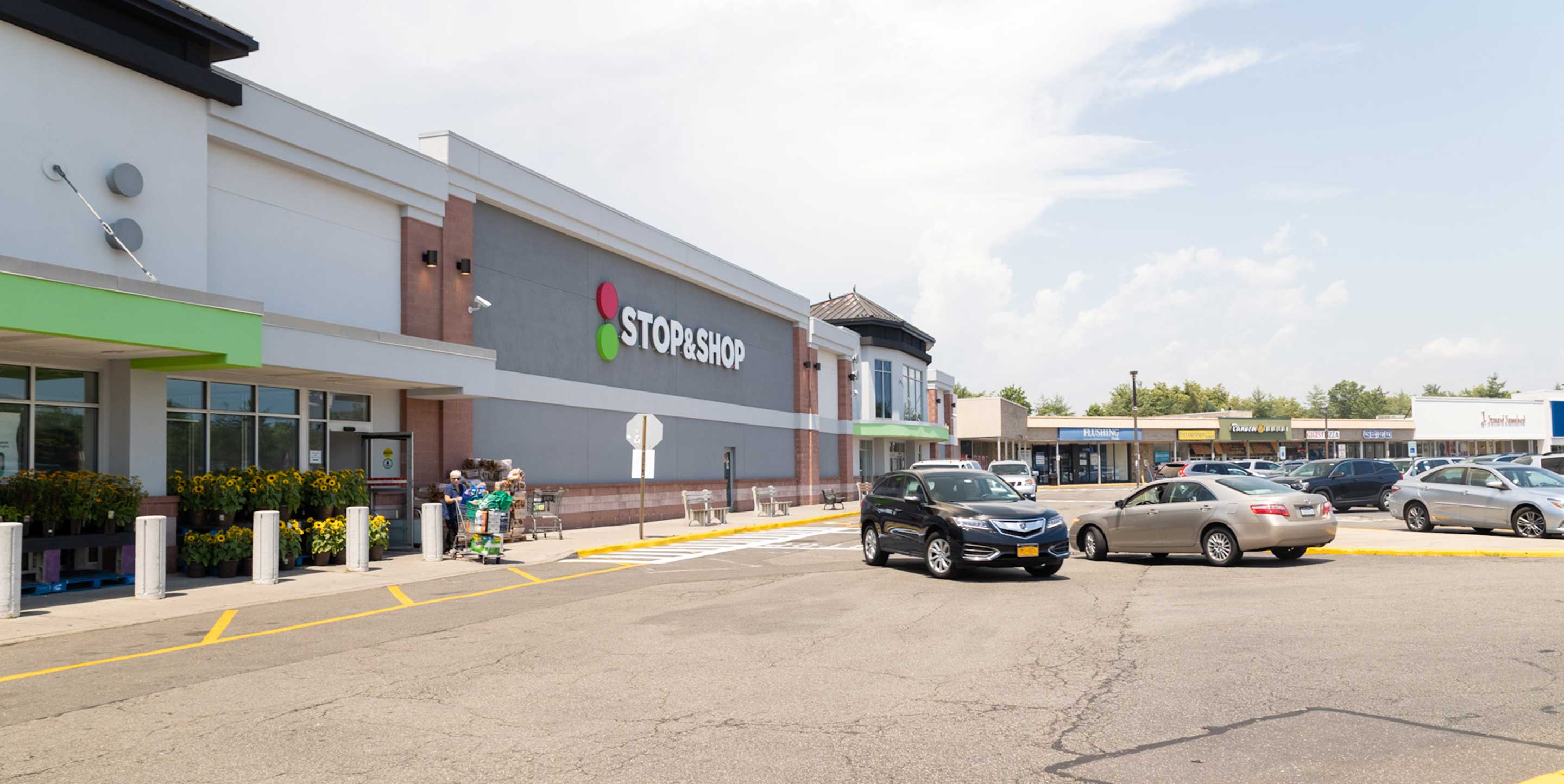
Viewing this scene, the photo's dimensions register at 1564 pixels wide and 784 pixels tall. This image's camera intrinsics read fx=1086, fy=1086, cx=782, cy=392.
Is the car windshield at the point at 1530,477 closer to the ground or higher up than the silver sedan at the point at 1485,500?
higher up

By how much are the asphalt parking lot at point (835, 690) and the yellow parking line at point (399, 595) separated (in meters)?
Result: 0.14

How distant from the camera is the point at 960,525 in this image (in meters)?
14.9

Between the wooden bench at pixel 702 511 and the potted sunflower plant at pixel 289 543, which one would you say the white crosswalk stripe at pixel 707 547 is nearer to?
the wooden bench at pixel 702 511

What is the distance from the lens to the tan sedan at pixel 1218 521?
52.7ft

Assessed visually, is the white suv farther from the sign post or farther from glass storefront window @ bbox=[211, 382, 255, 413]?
glass storefront window @ bbox=[211, 382, 255, 413]

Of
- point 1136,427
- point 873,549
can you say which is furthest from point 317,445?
point 1136,427

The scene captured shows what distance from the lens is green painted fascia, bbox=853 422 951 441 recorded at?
50.2 m

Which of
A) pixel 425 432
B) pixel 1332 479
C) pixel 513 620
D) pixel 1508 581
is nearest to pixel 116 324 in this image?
pixel 513 620

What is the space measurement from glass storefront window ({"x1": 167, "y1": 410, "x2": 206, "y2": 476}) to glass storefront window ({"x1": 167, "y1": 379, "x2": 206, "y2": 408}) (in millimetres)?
143

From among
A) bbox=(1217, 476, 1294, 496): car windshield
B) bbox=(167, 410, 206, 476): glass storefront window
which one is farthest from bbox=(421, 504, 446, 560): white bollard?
bbox=(1217, 476, 1294, 496): car windshield

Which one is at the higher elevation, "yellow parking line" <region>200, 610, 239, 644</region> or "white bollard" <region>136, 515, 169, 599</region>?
"white bollard" <region>136, 515, 169, 599</region>

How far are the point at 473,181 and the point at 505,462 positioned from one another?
21.3ft

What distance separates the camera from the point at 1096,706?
7.33 metres

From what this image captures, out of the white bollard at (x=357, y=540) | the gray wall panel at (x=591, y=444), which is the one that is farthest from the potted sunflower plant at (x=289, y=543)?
the gray wall panel at (x=591, y=444)
